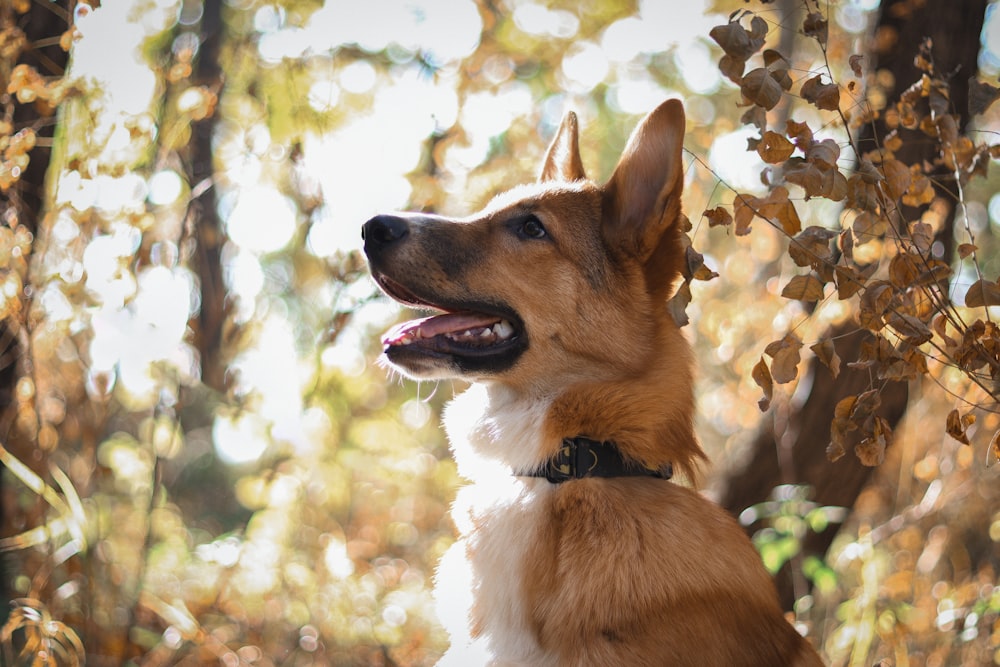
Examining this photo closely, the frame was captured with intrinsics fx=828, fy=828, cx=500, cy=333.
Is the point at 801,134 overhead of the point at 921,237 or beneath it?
overhead

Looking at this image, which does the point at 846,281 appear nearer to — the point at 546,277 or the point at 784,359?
the point at 784,359

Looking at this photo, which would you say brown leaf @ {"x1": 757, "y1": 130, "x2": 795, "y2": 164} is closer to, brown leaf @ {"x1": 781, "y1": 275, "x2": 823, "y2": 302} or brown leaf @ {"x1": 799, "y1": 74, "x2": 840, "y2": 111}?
brown leaf @ {"x1": 799, "y1": 74, "x2": 840, "y2": 111}

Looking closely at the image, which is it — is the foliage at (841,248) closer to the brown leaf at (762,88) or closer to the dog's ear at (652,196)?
the brown leaf at (762,88)

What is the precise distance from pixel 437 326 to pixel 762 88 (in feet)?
4.11

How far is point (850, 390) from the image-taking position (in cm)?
427

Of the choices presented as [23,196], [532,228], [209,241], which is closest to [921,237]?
Result: [532,228]

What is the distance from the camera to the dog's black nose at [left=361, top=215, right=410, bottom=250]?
2703mm

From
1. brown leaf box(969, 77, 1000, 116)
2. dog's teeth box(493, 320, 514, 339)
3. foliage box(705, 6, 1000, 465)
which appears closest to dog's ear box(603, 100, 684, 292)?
foliage box(705, 6, 1000, 465)

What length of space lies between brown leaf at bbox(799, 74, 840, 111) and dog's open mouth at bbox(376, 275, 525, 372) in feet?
3.68

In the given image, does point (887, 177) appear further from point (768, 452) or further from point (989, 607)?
point (768, 452)

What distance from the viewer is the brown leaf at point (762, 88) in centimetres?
209

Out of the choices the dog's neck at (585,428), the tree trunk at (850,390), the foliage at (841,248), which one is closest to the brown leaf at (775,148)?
the foliage at (841,248)

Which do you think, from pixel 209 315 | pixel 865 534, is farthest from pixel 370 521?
pixel 865 534

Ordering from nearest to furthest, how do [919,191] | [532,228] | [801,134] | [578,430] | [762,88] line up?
1. [762,88]
2. [801,134]
3. [919,191]
4. [578,430]
5. [532,228]
